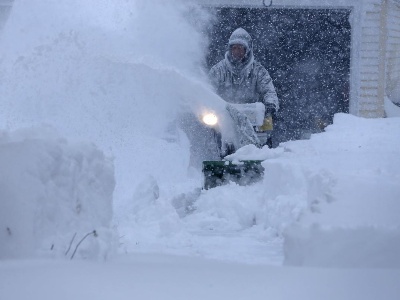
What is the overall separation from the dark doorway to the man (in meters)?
3.91

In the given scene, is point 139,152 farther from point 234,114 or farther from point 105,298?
point 105,298

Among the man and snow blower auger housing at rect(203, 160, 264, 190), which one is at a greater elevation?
the man

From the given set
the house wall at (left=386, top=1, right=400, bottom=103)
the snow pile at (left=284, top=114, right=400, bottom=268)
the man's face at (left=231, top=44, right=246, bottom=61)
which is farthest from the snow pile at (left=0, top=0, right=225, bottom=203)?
the snow pile at (left=284, top=114, right=400, bottom=268)

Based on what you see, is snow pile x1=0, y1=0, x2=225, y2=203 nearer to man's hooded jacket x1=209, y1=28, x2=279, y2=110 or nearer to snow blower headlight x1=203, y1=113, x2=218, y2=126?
snow blower headlight x1=203, y1=113, x2=218, y2=126

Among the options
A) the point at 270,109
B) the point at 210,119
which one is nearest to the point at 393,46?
the point at 270,109

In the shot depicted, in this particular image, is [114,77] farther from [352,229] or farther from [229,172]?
[352,229]

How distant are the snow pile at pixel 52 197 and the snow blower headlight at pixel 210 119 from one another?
4240 mm

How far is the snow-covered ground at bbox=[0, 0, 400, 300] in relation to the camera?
245 cm

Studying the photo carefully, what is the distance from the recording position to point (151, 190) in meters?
5.96

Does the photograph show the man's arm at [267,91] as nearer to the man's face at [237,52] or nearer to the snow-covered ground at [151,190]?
the man's face at [237,52]

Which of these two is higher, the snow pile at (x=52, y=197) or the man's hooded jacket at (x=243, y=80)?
the man's hooded jacket at (x=243, y=80)

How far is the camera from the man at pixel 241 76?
27.6ft

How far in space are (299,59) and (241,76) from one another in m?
5.24

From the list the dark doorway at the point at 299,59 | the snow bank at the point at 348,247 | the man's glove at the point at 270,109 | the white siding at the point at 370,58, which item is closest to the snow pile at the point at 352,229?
the snow bank at the point at 348,247
